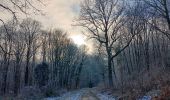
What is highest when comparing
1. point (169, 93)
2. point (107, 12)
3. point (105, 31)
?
point (107, 12)

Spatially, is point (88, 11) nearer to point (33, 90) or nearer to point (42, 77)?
point (33, 90)

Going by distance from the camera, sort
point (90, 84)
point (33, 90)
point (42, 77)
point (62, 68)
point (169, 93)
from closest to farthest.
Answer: point (169, 93)
point (33, 90)
point (42, 77)
point (62, 68)
point (90, 84)

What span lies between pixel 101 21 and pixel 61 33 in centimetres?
3875

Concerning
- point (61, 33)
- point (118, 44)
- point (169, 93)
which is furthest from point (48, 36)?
point (169, 93)

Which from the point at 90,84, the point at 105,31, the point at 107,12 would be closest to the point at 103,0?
the point at 107,12

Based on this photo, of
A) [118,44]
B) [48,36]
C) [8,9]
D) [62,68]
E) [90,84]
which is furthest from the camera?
[90,84]

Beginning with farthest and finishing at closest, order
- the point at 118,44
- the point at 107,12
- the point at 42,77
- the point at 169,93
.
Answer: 1. the point at 118,44
2. the point at 42,77
3. the point at 107,12
4. the point at 169,93

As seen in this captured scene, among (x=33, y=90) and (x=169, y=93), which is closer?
(x=169, y=93)

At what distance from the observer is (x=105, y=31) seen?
141 ft

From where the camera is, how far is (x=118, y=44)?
2482 inches

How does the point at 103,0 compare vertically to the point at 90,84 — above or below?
above

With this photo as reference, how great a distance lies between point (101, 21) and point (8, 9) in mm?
30989

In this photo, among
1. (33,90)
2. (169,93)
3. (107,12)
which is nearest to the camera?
(169,93)

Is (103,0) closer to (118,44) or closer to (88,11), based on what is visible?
(88,11)
